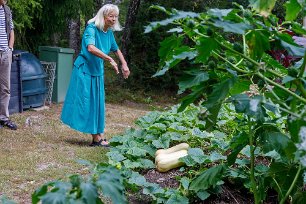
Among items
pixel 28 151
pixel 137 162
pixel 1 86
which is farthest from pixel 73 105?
pixel 137 162

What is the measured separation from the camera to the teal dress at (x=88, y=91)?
206 inches

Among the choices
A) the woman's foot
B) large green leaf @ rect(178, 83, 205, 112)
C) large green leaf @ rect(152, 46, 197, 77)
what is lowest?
the woman's foot

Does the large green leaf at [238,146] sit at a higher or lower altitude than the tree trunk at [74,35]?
higher

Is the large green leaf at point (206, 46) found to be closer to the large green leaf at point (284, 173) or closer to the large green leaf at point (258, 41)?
the large green leaf at point (258, 41)

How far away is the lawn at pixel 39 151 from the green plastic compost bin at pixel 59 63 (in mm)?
916

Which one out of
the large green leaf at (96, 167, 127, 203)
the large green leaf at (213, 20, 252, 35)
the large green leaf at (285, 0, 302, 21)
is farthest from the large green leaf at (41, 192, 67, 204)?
the large green leaf at (285, 0, 302, 21)

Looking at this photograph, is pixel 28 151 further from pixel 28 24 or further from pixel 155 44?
pixel 155 44

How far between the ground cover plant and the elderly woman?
1.97m

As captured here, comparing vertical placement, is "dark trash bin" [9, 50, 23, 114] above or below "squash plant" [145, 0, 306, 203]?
below

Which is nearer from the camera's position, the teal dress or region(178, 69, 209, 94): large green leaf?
region(178, 69, 209, 94): large green leaf

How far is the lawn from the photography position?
382cm

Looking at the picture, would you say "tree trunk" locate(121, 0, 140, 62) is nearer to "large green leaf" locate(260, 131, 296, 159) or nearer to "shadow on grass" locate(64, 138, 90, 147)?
"shadow on grass" locate(64, 138, 90, 147)

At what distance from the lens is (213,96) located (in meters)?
1.63

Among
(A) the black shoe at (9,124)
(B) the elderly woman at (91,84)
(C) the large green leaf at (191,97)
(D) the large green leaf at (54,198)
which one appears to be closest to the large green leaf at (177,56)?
(C) the large green leaf at (191,97)
